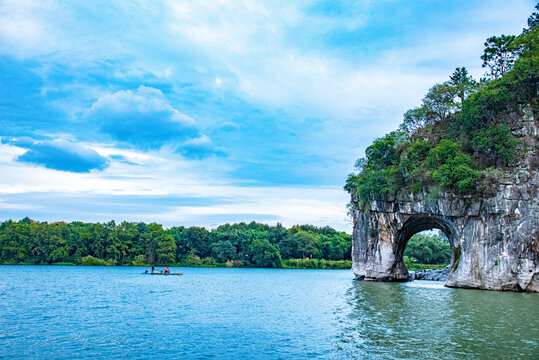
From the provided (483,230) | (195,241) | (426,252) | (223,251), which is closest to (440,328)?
(483,230)

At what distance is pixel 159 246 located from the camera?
280ft

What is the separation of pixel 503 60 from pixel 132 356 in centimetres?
4446

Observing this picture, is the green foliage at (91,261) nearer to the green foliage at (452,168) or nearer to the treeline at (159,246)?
the treeline at (159,246)

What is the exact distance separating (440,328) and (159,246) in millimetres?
75179

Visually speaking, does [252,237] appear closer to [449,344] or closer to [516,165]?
[516,165]

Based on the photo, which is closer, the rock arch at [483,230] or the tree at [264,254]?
the rock arch at [483,230]

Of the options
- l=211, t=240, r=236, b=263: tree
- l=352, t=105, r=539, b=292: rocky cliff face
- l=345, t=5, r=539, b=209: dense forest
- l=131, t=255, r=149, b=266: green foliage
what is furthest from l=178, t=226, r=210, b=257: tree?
l=352, t=105, r=539, b=292: rocky cliff face

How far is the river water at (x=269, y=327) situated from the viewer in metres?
13.0

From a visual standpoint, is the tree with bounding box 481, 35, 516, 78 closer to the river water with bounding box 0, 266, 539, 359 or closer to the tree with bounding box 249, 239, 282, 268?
the river water with bounding box 0, 266, 539, 359

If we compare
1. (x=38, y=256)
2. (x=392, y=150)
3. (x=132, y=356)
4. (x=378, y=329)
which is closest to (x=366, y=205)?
(x=392, y=150)

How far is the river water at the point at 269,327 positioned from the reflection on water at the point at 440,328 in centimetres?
4

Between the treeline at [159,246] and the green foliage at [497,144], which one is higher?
the green foliage at [497,144]

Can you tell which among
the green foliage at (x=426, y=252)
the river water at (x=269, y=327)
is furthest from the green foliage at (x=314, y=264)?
the river water at (x=269, y=327)

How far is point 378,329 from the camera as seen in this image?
16406 millimetres
